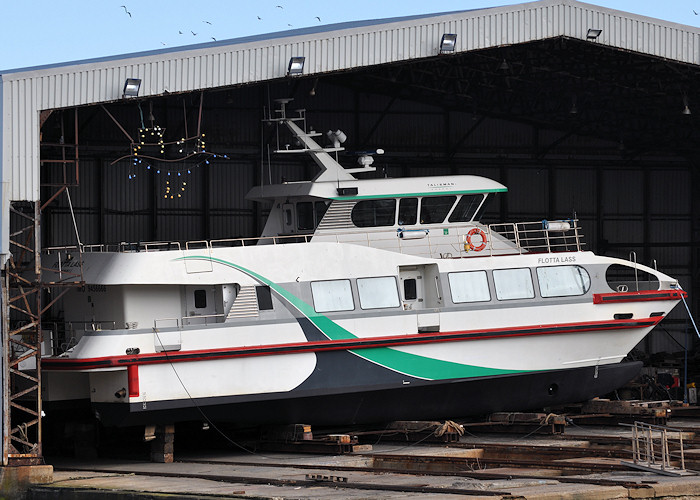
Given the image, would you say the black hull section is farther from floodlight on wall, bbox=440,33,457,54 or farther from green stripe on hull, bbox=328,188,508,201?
floodlight on wall, bbox=440,33,457,54

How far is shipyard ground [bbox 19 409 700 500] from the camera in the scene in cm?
1504

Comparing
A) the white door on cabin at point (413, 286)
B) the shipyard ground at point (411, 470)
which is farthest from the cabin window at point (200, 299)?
the white door on cabin at point (413, 286)

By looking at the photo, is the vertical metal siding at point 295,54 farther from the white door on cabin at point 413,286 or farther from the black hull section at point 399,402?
the black hull section at point 399,402

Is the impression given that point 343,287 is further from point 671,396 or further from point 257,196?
point 671,396

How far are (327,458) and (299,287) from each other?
129 inches

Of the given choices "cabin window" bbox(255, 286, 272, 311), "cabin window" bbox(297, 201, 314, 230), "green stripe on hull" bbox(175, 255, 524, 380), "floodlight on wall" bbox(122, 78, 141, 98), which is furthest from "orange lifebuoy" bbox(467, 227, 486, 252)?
"floodlight on wall" bbox(122, 78, 141, 98)

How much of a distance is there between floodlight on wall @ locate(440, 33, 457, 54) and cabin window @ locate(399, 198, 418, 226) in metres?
3.10

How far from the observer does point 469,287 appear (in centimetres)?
2222

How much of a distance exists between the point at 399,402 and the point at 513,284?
3281 millimetres

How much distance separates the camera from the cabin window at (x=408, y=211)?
22984 millimetres

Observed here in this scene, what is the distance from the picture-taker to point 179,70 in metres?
20.5

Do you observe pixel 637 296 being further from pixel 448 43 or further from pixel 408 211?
pixel 448 43

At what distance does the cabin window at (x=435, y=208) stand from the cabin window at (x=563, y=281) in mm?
2267

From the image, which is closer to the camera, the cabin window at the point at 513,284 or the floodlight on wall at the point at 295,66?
the floodlight on wall at the point at 295,66
